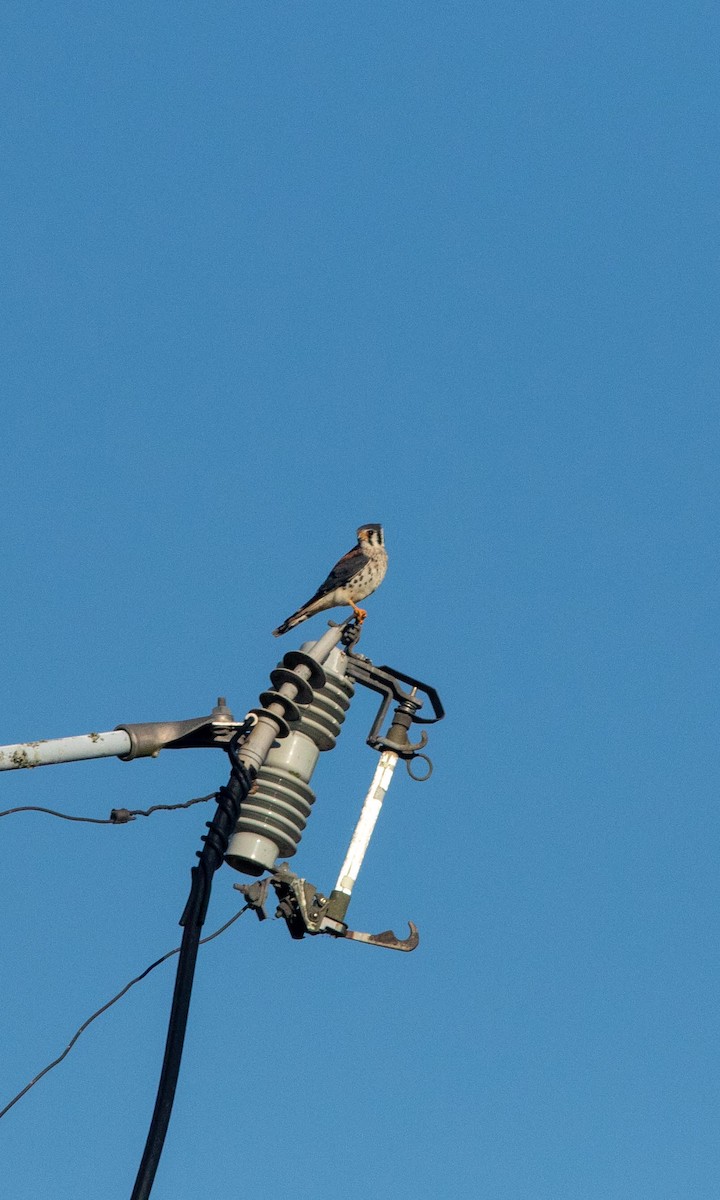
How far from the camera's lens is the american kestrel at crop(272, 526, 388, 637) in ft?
35.2

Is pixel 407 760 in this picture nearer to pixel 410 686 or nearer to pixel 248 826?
pixel 410 686

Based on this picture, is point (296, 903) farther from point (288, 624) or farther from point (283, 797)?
point (288, 624)

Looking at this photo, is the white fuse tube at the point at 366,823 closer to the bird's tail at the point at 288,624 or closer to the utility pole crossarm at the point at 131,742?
the utility pole crossarm at the point at 131,742

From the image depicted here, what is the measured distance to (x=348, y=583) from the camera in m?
10.7

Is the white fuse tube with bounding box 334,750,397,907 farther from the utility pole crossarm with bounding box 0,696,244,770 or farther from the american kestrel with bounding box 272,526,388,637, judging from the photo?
the american kestrel with bounding box 272,526,388,637

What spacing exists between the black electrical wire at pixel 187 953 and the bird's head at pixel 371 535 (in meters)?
6.58

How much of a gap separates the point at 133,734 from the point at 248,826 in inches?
24.2

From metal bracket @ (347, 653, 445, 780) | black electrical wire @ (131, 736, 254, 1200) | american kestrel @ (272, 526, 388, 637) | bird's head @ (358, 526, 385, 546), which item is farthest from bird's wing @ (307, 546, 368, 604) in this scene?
black electrical wire @ (131, 736, 254, 1200)

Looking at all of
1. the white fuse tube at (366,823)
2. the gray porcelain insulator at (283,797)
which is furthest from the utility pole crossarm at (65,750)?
the white fuse tube at (366,823)

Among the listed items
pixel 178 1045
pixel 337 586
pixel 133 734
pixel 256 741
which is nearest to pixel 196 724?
pixel 133 734

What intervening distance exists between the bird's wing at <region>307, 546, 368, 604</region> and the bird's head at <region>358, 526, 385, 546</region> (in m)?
0.67

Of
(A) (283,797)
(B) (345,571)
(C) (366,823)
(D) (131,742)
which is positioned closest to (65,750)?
(D) (131,742)

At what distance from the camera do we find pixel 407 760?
6.87 metres

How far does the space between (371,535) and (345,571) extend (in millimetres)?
1360
